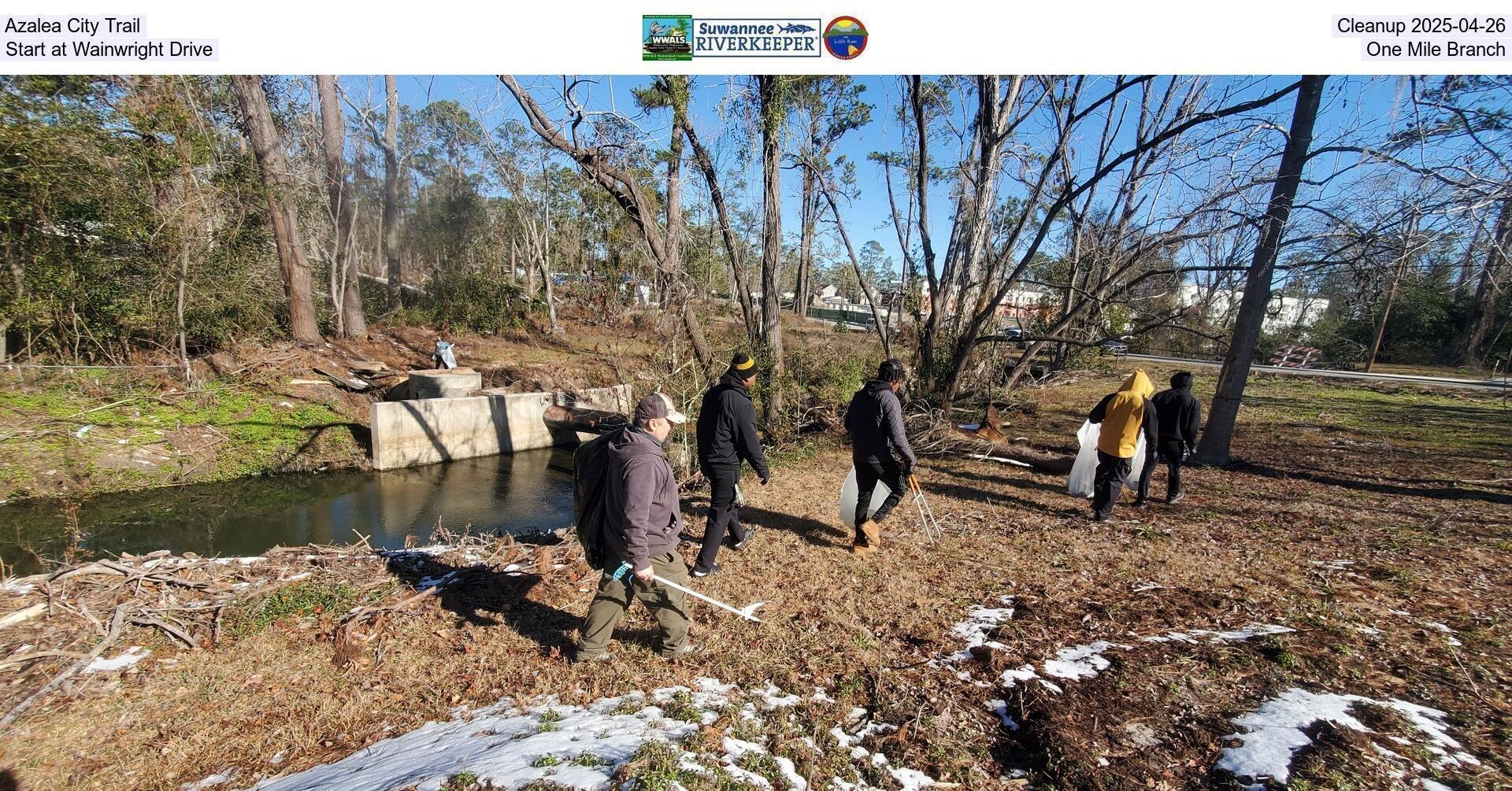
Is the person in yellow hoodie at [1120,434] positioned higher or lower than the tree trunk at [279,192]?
lower

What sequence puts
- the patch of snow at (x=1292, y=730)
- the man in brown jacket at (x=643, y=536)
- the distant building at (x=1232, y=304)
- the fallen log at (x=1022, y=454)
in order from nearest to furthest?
the patch of snow at (x=1292, y=730) < the man in brown jacket at (x=643, y=536) < the distant building at (x=1232, y=304) < the fallen log at (x=1022, y=454)

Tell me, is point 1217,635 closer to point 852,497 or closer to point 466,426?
point 852,497

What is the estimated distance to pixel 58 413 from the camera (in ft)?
33.2

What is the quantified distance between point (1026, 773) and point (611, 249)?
10.6 m

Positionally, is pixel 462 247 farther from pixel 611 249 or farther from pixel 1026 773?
pixel 1026 773

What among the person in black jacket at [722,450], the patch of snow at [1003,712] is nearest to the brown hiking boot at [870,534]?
the person in black jacket at [722,450]

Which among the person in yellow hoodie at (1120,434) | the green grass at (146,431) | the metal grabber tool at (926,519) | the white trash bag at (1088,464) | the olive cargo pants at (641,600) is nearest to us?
the olive cargo pants at (641,600)

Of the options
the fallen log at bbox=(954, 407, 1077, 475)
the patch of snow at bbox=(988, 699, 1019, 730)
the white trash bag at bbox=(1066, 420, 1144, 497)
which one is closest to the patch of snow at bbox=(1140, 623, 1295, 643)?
the patch of snow at bbox=(988, 699, 1019, 730)

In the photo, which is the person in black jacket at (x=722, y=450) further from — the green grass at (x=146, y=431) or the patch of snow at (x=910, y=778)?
the green grass at (x=146, y=431)

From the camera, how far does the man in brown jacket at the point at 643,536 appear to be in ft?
10.8

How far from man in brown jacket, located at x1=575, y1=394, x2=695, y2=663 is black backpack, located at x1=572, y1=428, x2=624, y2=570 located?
57 millimetres
